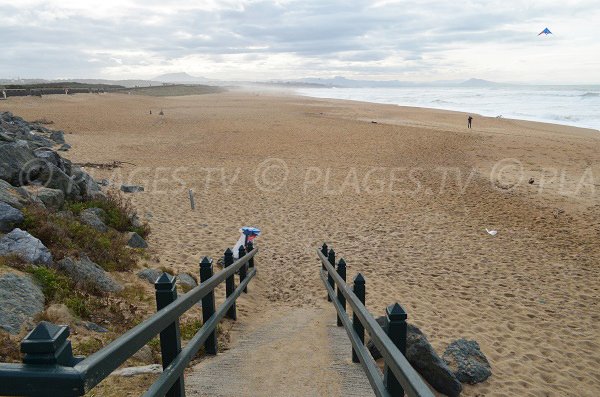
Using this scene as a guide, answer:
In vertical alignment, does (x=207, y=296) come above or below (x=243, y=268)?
above

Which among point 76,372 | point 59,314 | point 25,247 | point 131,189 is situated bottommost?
point 131,189

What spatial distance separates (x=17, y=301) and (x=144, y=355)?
1.38m

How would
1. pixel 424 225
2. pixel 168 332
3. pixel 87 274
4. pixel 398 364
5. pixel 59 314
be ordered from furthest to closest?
pixel 424 225 < pixel 87 274 < pixel 59 314 < pixel 168 332 < pixel 398 364

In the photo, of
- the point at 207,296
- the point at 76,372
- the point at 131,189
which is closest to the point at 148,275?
the point at 207,296

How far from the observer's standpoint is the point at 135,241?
876cm

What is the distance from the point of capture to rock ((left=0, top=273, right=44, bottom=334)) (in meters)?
4.14

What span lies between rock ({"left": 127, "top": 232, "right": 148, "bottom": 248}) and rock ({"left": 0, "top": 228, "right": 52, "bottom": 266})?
9.56 feet

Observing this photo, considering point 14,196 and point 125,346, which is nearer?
point 125,346

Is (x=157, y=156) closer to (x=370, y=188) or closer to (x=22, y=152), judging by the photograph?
(x=370, y=188)

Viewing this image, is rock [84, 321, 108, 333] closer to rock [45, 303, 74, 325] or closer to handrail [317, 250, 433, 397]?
rock [45, 303, 74, 325]

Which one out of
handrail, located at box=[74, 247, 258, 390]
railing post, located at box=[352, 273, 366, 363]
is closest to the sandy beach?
railing post, located at box=[352, 273, 366, 363]

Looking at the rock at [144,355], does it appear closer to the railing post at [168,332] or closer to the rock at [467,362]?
the railing post at [168,332]

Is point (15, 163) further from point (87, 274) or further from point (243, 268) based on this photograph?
point (243, 268)

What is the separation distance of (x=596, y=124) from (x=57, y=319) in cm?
5153
